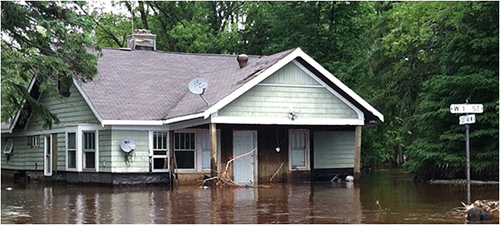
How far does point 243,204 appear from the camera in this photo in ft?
52.2

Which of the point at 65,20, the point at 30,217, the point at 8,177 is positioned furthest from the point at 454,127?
the point at 8,177

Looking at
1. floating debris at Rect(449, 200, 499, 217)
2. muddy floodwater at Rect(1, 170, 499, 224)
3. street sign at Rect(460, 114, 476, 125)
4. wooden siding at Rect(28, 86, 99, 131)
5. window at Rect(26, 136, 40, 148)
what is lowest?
muddy floodwater at Rect(1, 170, 499, 224)

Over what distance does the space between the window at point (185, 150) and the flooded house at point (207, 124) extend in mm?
34

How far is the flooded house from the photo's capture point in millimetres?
22984

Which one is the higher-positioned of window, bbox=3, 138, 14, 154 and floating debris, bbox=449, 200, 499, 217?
window, bbox=3, 138, 14, 154

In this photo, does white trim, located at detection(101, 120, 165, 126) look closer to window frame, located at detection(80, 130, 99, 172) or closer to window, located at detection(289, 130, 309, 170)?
window frame, located at detection(80, 130, 99, 172)

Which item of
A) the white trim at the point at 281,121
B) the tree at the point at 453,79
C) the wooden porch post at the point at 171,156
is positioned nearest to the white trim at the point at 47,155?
the wooden porch post at the point at 171,156

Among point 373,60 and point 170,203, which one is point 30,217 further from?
point 373,60

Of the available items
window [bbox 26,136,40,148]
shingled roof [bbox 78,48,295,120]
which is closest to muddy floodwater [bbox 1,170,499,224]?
shingled roof [bbox 78,48,295,120]

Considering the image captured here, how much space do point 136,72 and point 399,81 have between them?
11029mm

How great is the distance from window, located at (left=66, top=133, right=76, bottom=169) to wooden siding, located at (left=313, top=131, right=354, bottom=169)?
8.60 m

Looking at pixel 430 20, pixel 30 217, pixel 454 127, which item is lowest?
pixel 30 217

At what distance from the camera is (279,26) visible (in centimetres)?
3634

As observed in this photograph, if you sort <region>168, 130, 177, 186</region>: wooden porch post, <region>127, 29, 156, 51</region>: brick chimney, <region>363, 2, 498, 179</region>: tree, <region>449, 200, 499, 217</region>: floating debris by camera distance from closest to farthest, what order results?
<region>449, 200, 499, 217</region>: floating debris, <region>363, 2, 498, 179</region>: tree, <region>168, 130, 177, 186</region>: wooden porch post, <region>127, 29, 156, 51</region>: brick chimney
